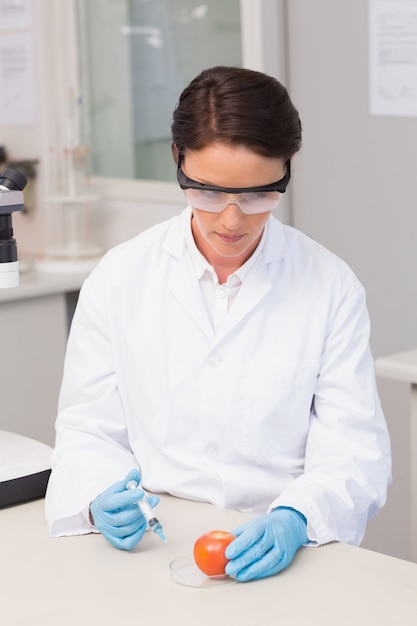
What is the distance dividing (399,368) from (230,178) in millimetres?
709

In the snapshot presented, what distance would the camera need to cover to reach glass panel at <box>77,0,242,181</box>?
2980 mm

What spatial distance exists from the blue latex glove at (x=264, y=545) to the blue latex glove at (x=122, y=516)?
0.44ft

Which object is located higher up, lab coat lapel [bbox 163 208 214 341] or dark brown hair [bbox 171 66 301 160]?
dark brown hair [bbox 171 66 301 160]

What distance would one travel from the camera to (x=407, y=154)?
8.48ft

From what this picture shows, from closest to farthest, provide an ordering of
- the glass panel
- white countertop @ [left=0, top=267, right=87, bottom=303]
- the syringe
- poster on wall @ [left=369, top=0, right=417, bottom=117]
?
the syringe, poster on wall @ [left=369, top=0, right=417, bottom=117], white countertop @ [left=0, top=267, right=87, bottom=303], the glass panel

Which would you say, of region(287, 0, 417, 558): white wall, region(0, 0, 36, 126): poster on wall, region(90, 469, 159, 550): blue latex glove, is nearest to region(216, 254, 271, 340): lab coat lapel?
region(90, 469, 159, 550): blue latex glove

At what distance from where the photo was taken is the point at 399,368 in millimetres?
2020

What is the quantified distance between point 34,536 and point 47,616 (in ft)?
0.86

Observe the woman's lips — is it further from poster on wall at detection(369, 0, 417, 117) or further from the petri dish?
poster on wall at detection(369, 0, 417, 117)

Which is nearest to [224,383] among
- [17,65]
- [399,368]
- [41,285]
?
[399,368]

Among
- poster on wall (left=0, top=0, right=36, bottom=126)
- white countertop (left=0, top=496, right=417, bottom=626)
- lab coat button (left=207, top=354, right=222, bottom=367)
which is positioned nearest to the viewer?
white countertop (left=0, top=496, right=417, bottom=626)

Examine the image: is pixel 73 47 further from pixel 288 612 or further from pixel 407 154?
pixel 288 612

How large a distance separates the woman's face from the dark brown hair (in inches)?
0.5

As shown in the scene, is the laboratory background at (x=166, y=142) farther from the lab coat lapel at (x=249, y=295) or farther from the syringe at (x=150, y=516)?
the syringe at (x=150, y=516)
